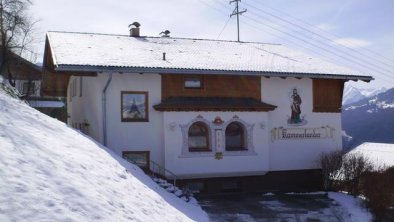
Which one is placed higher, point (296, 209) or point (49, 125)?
point (49, 125)

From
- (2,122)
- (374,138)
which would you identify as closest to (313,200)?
(2,122)

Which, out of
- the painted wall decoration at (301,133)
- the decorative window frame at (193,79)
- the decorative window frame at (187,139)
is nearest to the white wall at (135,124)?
the decorative window frame at (187,139)

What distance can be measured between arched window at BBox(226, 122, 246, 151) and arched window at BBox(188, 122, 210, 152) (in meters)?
0.89

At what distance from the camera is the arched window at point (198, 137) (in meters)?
16.7

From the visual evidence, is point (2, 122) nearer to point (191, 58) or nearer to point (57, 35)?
point (191, 58)

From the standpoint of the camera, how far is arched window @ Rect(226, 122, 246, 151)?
56.4 feet

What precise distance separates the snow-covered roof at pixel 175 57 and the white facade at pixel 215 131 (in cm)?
70

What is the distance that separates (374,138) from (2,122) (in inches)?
3891

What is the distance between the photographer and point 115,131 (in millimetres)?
15781

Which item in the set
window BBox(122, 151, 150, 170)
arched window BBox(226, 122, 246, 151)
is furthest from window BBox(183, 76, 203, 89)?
window BBox(122, 151, 150, 170)

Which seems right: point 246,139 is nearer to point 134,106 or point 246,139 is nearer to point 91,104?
point 134,106

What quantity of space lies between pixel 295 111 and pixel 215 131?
3.70 m

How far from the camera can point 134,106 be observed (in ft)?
52.6

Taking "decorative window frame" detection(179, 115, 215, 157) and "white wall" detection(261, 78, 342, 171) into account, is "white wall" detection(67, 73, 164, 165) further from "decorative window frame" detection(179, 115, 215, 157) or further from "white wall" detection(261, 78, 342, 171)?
"white wall" detection(261, 78, 342, 171)
